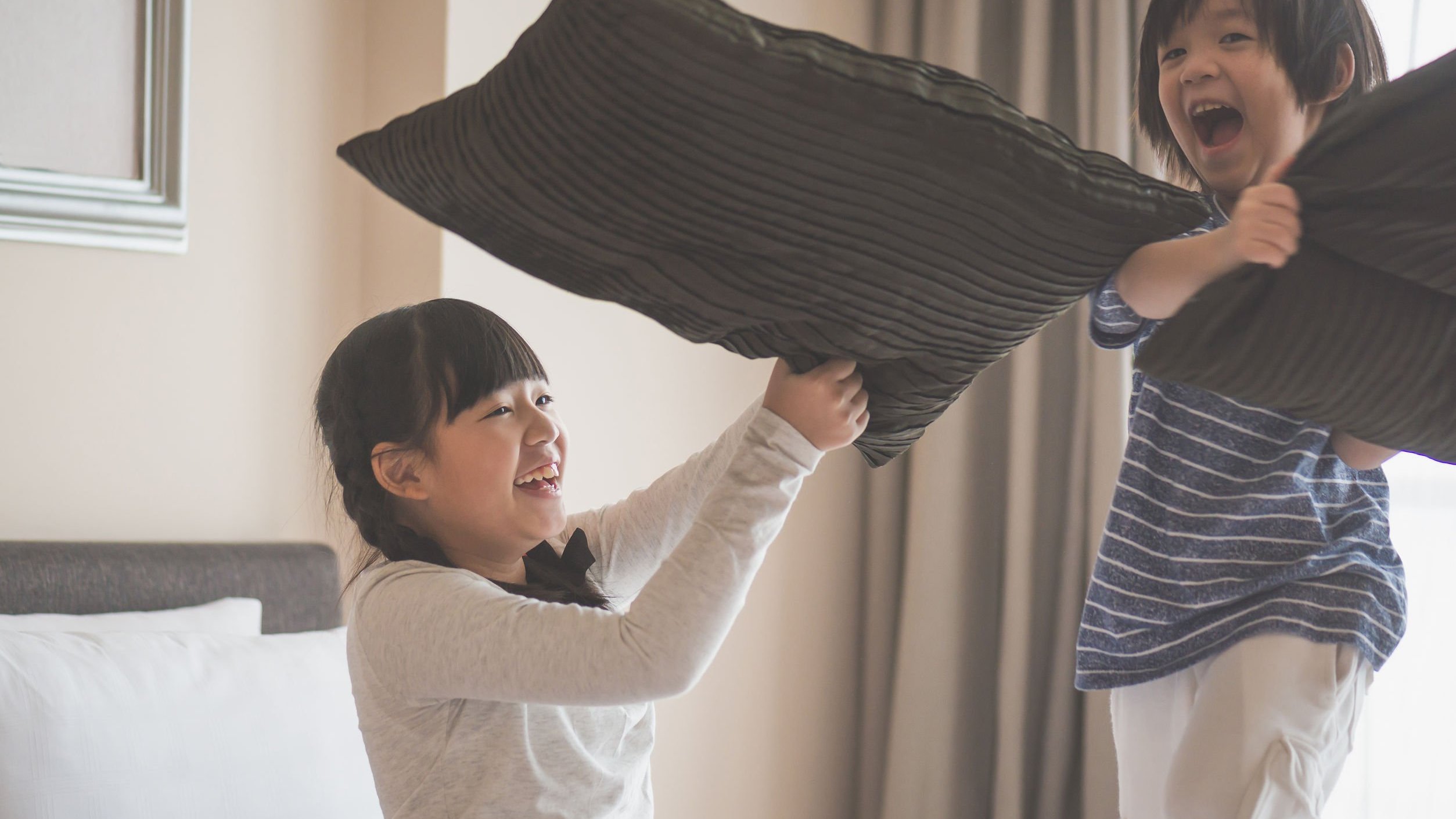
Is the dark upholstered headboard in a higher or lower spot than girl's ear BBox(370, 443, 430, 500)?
lower

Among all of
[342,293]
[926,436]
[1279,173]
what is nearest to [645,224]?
A: [1279,173]

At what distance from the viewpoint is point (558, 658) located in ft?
2.81

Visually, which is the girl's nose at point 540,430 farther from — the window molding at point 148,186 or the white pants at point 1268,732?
the window molding at point 148,186

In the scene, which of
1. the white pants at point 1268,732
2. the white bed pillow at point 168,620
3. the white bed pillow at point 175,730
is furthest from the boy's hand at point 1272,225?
the white bed pillow at point 168,620

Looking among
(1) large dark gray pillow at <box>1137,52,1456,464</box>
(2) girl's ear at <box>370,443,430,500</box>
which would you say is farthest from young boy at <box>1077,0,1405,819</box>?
(2) girl's ear at <box>370,443,430,500</box>

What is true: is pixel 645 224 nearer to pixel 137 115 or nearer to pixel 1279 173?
pixel 1279 173

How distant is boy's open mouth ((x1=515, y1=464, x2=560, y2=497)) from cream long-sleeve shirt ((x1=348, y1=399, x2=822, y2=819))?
10cm

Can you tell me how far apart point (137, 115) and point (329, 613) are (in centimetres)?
89

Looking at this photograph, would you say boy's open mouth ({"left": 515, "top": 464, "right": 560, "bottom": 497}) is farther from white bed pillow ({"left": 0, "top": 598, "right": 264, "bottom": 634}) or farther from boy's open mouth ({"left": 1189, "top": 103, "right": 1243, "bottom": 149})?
white bed pillow ({"left": 0, "top": 598, "right": 264, "bottom": 634})

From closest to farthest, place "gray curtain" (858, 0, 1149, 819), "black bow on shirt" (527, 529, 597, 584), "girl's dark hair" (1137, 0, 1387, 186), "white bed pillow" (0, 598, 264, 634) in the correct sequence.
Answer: "girl's dark hair" (1137, 0, 1387, 186), "black bow on shirt" (527, 529, 597, 584), "white bed pillow" (0, 598, 264, 634), "gray curtain" (858, 0, 1149, 819)

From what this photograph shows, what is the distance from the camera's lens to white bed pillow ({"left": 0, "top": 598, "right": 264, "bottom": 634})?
1618mm

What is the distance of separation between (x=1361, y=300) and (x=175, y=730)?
4.78 feet

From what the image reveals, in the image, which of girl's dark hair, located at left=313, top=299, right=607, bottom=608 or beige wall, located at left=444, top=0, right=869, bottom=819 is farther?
beige wall, located at left=444, top=0, right=869, bottom=819

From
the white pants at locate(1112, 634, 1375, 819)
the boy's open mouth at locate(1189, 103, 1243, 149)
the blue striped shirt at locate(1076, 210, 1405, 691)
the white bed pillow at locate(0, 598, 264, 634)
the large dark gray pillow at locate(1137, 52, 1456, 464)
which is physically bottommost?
the white bed pillow at locate(0, 598, 264, 634)
